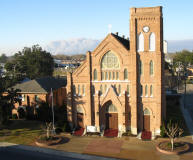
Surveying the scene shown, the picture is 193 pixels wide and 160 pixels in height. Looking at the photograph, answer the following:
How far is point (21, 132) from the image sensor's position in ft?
113

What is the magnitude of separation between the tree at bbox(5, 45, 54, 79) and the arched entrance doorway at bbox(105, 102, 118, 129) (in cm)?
3622

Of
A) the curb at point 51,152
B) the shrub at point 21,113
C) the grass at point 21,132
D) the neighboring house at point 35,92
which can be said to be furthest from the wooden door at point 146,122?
the shrub at point 21,113

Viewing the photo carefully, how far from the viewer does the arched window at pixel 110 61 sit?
106ft

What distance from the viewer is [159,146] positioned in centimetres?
2730

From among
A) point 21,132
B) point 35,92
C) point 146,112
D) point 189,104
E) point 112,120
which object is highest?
point 35,92

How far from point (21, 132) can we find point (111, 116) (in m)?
13.8

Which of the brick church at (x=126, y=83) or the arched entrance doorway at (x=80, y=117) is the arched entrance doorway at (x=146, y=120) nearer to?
the brick church at (x=126, y=83)

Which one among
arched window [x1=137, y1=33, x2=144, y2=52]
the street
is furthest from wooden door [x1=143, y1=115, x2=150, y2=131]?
the street

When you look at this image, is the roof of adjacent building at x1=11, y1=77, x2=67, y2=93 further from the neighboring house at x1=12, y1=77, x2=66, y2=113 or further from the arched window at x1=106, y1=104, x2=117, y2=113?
the arched window at x1=106, y1=104, x2=117, y2=113

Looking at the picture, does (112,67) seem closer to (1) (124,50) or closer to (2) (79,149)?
(1) (124,50)

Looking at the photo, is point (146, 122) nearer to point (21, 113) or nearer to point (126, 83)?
point (126, 83)

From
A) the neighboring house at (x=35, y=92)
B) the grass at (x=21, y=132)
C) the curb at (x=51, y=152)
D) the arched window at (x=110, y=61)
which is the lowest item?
the curb at (x=51, y=152)

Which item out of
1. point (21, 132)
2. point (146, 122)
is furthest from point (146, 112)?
point (21, 132)

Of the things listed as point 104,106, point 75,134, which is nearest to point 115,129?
point 104,106
